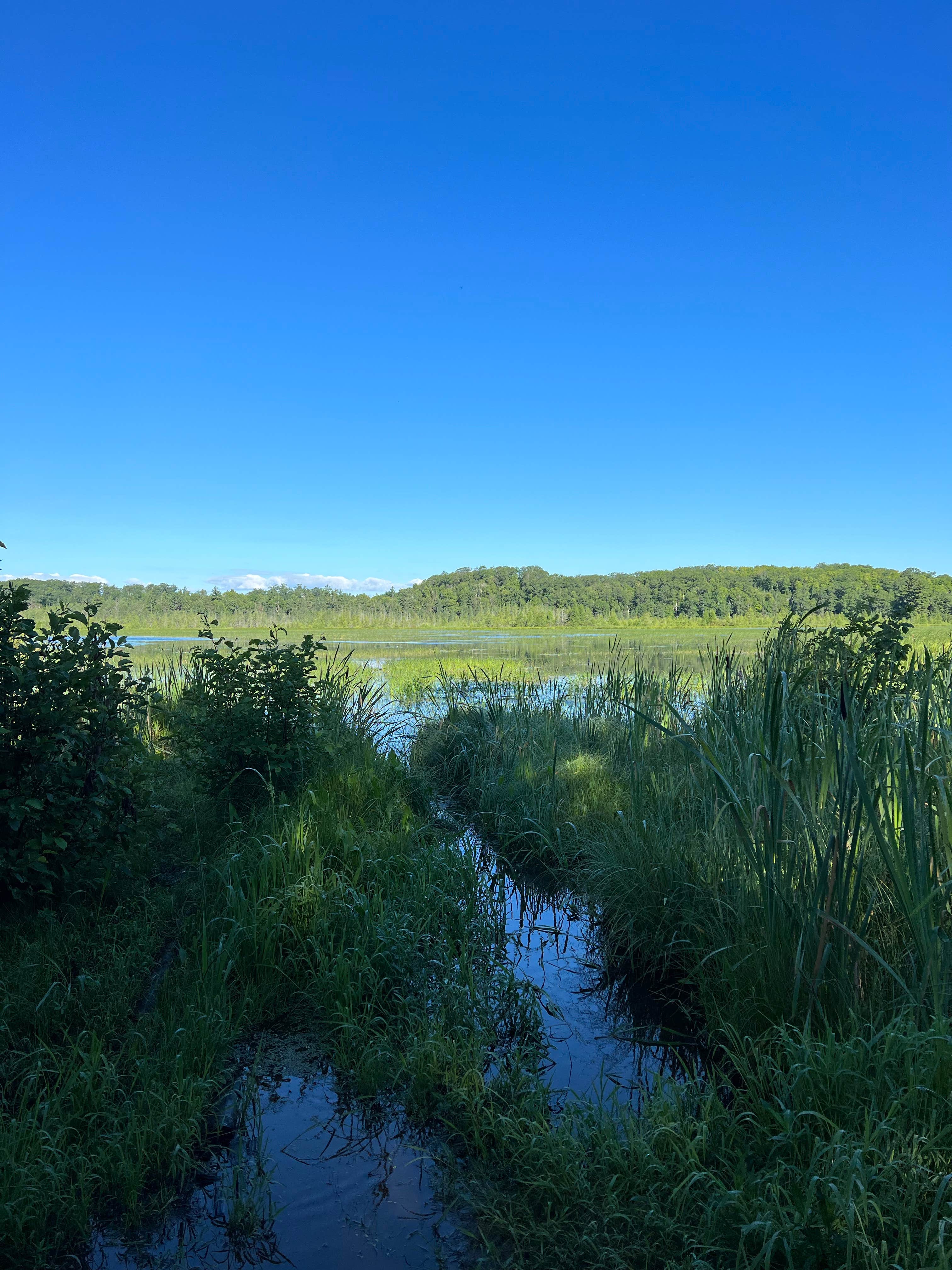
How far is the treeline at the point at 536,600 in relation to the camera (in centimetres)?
5403

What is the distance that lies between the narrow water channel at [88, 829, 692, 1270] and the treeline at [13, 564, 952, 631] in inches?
1782

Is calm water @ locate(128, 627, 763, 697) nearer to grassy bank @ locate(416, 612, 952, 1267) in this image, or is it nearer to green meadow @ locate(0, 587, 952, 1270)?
green meadow @ locate(0, 587, 952, 1270)

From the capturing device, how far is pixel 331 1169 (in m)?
2.64

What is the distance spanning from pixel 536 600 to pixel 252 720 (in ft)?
204

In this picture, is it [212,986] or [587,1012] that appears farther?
[587,1012]

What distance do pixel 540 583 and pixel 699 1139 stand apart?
68707 mm

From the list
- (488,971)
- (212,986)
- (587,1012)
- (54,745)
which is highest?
(54,745)

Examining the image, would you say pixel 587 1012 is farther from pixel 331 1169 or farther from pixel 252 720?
pixel 252 720

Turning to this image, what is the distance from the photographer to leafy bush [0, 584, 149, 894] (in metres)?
3.73

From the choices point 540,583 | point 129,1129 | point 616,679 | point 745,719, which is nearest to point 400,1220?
point 129,1129

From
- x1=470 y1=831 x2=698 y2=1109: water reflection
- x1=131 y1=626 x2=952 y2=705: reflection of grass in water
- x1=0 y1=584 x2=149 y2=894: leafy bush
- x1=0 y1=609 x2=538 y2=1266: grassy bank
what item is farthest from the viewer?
x1=131 y1=626 x2=952 y2=705: reflection of grass in water

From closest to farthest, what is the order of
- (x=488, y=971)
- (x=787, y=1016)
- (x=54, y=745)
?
(x=787, y=1016) → (x=54, y=745) → (x=488, y=971)

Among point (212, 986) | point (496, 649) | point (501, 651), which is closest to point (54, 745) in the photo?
point (212, 986)

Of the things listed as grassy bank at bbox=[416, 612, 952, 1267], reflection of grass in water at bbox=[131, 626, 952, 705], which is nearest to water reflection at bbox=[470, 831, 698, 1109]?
grassy bank at bbox=[416, 612, 952, 1267]
